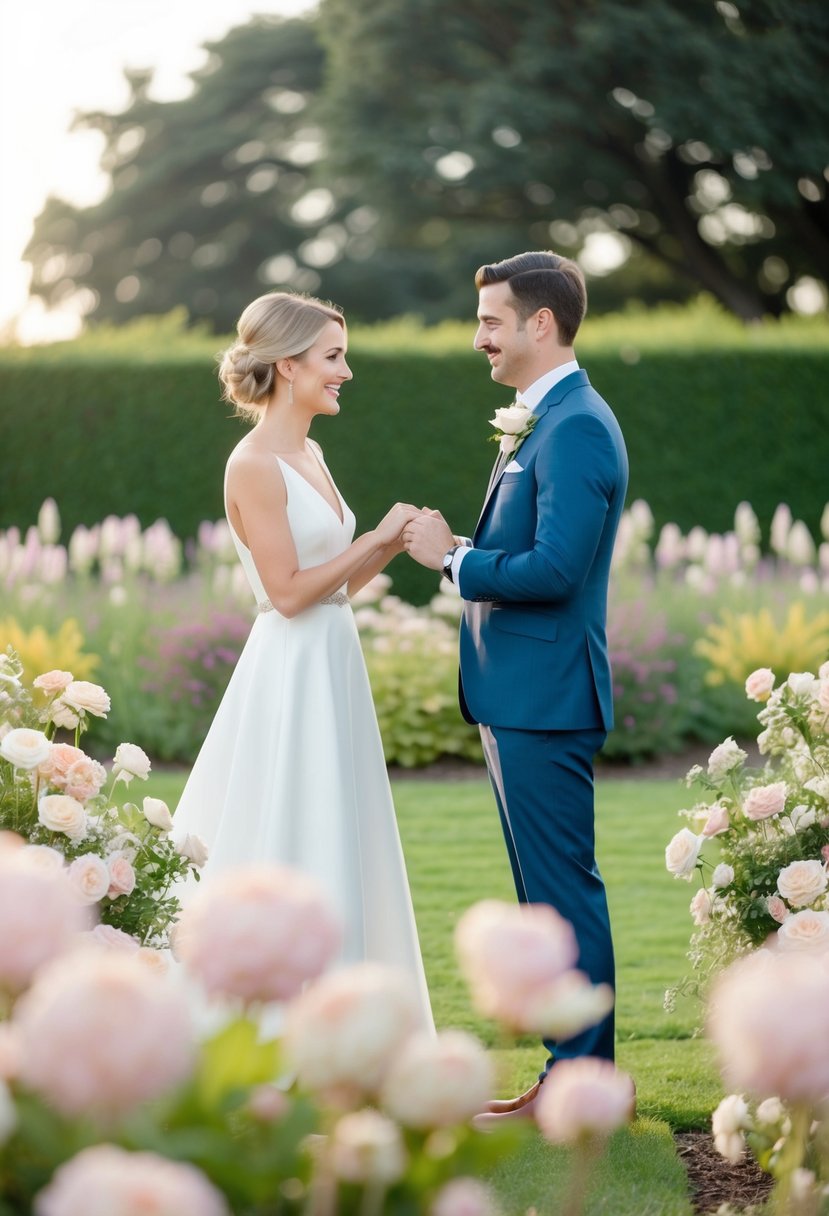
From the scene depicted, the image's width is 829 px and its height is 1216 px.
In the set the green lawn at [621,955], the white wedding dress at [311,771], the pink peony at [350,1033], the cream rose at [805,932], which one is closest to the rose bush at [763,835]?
the cream rose at [805,932]

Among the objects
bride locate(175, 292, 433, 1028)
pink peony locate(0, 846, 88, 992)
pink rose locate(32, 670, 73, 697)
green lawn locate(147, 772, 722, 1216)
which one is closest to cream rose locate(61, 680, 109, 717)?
pink rose locate(32, 670, 73, 697)

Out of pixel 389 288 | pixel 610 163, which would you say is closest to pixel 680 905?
pixel 610 163

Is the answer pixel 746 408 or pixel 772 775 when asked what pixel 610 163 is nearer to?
pixel 746 408

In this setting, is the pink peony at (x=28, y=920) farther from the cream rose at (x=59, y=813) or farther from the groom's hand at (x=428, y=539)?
the groom's hand at (x=428, y=539)

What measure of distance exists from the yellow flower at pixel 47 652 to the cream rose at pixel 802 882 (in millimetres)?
6192

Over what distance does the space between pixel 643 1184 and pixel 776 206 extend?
22.7 m

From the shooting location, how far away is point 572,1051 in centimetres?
377

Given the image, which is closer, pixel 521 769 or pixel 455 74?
pixel 521 769

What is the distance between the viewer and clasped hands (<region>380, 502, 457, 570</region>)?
386 cm

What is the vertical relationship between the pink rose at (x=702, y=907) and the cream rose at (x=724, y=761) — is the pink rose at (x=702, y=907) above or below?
below

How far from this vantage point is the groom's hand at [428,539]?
386 cm

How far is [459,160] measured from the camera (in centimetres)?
2398

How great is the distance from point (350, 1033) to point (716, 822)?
103 inches

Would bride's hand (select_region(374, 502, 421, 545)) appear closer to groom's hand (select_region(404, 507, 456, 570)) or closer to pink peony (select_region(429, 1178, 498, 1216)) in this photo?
groom's hand (select_region(404, 507, 456, 570))
